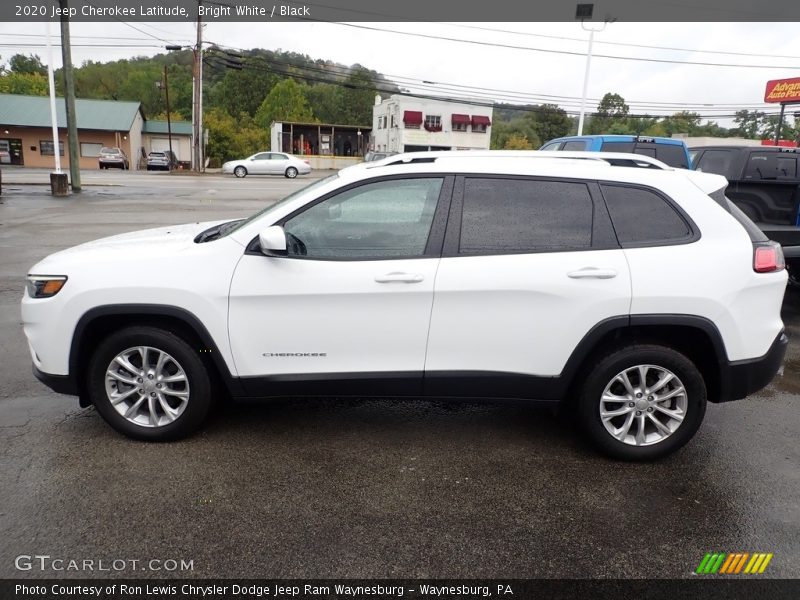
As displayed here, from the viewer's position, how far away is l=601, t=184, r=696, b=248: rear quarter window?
3.51 m

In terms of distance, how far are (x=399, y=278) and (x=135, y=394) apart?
1845 millimetres

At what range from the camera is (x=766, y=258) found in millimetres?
3506

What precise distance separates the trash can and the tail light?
21426mm

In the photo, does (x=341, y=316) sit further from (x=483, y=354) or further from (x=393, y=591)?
(x=393, y=591)

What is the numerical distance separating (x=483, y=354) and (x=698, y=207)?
1.59m

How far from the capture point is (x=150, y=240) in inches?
153

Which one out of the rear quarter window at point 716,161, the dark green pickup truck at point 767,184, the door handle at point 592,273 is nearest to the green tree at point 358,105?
the rear quarter window at point 716,161

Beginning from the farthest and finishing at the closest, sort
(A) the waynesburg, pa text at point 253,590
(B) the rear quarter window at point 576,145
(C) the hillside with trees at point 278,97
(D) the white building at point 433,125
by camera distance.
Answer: (C) the hillside with trees at point 278,97 → (D) the white building at point 433,125 → (B) the rear quarter window at point 576,145 → (A) the waynesburg, pa text at point 253,590

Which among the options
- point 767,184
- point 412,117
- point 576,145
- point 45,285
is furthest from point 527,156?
point 412,117

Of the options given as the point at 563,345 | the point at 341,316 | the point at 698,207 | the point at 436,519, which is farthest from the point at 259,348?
the point at 698,207

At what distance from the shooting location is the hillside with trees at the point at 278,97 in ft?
262

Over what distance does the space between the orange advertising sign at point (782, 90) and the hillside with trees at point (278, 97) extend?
2703 cm

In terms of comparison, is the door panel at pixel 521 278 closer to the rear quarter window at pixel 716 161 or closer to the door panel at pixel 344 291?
the door panel at pixel 344 291

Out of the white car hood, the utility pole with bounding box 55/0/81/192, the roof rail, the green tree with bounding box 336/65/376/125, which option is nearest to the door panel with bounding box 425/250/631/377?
the roof rail
